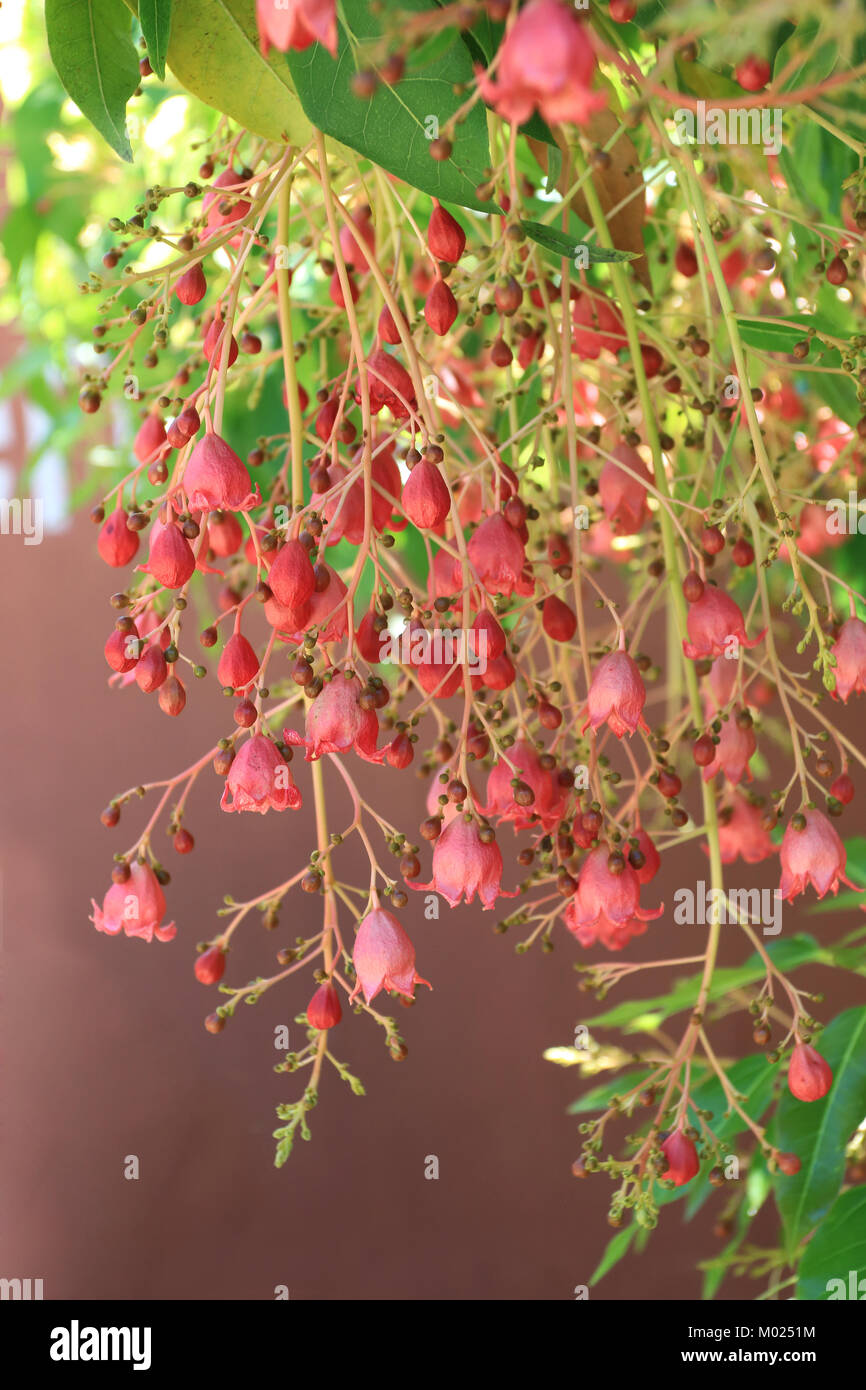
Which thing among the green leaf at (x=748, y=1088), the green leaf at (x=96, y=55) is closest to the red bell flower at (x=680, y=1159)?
the green leaf at (x=748, y=1088)

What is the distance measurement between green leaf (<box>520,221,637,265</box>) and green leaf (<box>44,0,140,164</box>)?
153 mm

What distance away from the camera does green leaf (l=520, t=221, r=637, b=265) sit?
1.33 ft

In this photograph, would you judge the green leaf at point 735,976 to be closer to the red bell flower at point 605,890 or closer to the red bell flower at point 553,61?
the red bell flower at point 605,890

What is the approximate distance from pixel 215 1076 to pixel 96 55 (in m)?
1.37

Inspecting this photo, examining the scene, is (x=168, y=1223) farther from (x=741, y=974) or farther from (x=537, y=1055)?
(x=741, y=974)

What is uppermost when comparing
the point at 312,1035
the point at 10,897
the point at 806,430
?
the point at 806,430

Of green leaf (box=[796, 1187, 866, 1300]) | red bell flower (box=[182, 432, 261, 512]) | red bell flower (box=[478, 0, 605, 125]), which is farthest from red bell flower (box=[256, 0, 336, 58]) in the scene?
green leaf (box=[796, 1187, 866, 1300])

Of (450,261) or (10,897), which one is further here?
(10,897)

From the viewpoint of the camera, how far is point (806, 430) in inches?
34.4

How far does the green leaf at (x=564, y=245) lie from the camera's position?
40 cm

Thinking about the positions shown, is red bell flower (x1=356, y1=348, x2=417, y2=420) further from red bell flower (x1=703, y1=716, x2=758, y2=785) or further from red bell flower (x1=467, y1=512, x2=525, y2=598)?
red bell flower (x1=703, y1=716, x2=758, y2=785)
